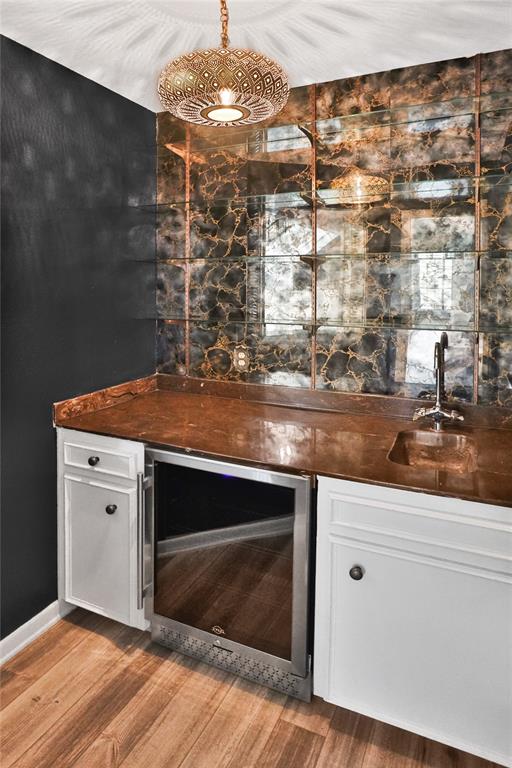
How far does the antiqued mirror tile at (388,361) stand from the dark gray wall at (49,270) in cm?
101

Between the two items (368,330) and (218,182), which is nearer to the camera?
(368,330)

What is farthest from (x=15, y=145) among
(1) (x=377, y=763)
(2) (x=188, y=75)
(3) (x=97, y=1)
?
(1) (x=377, y=763)

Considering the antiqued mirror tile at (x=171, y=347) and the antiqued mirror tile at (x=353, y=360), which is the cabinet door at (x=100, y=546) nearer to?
the antiqued mirror tile at (x=171, y=347)

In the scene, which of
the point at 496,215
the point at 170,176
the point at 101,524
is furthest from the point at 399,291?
the point at 101,524

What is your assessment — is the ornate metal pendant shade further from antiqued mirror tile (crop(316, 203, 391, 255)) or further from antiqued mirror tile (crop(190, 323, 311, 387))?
antiqued mirror tile (crop(190, 323, 311, 387))

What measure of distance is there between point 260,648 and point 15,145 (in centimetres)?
206

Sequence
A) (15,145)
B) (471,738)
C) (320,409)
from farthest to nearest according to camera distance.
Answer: (320,409)
(15,145)
(471,738)

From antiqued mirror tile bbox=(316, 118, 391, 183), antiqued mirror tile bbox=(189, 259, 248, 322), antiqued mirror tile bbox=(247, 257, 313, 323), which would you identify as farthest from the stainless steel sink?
antiqued mirror tile bbox=(316, 118, 391, 183)

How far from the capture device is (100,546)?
2152mm

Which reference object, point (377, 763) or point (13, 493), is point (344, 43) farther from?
point (377, 763)

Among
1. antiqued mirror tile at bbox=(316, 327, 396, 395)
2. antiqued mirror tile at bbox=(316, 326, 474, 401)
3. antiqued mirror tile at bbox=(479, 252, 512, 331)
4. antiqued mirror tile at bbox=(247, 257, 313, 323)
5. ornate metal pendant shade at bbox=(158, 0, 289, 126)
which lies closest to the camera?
ornate metal pendant shade at bbox=(158, 0, 289, 126)

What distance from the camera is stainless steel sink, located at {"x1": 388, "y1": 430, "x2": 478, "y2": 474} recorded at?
204 centimetres

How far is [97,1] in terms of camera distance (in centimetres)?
172

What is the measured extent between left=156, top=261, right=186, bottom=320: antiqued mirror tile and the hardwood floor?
1.61 meters
